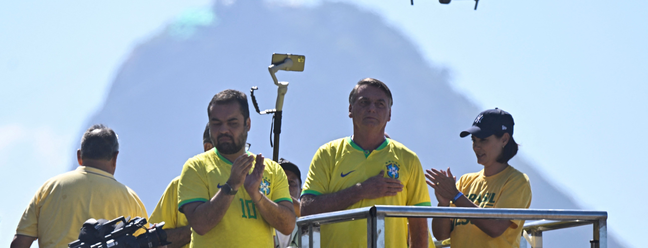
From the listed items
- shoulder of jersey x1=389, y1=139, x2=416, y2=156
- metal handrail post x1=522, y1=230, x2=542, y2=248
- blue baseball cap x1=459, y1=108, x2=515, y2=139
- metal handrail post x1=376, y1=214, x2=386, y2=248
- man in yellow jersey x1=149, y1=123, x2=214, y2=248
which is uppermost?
blue baseball cap x1=459, y1=108, x2=515, y2=139

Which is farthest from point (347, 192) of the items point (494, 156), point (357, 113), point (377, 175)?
point (494, 156)

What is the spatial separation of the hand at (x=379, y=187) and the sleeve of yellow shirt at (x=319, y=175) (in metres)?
0.28

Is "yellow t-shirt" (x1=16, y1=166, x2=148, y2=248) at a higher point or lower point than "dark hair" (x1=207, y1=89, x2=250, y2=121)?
lower

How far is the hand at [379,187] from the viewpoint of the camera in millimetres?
3791

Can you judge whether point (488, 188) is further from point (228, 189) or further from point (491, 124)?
point (228, 189)

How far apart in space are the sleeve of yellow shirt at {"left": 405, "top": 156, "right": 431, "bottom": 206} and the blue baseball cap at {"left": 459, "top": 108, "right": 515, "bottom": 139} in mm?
602

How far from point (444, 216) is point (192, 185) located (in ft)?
4.93

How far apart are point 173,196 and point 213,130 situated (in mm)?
865

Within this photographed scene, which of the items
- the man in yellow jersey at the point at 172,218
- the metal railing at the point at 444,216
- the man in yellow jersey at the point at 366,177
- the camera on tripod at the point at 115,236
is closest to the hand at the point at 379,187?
the man in yellow jersey at the point at 366,177

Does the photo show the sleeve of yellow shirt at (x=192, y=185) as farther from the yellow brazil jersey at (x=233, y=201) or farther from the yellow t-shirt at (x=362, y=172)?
the yellow t-shirt at (x=362, y=172)

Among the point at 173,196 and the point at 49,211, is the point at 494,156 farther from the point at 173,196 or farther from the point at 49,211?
the point at 49,211

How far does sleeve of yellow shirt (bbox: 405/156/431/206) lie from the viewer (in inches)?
157

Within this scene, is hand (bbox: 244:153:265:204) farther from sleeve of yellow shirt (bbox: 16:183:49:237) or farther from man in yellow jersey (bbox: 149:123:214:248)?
sleeve of yellow shirt (bbox: 16:183:49:237)

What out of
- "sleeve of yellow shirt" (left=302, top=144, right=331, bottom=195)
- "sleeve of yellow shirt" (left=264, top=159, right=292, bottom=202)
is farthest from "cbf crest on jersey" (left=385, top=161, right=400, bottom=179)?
"sleeve of yellow shirt" (left=264, top=159, right=292, bottom=202)
